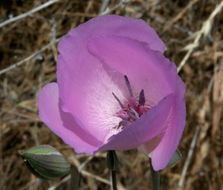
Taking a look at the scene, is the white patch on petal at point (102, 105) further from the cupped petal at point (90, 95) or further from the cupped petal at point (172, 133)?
the cupped petal at point (172, 133)

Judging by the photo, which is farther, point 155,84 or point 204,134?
point 204,134

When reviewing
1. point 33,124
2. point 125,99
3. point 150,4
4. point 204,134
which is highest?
point 125,99

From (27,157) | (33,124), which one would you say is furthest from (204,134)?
(27,157)

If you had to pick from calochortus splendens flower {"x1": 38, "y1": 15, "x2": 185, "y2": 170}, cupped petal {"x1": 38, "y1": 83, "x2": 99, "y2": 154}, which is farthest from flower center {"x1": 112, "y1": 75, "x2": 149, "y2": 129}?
cupped petal {"x1": 38, "y1": 83, "x2": 99, "y2": 154}

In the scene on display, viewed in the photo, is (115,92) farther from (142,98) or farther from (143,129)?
(143,129)

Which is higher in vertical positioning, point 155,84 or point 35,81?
point 155,84

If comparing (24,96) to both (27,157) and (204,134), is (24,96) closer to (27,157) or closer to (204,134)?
(204,134)

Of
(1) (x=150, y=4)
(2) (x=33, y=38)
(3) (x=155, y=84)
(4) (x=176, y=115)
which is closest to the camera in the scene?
(4) (x=176, y=115)
